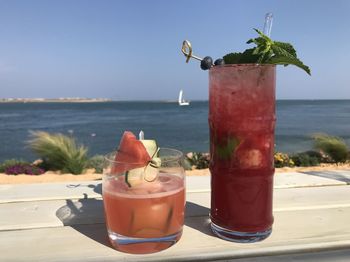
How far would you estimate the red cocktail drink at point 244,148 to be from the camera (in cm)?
108

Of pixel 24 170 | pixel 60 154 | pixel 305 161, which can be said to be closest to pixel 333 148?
pixel 305 161

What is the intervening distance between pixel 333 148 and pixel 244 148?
10053 millimetres

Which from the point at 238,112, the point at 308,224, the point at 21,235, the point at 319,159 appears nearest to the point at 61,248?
the point at 21,235

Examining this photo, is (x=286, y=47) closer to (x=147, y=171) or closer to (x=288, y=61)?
(x=288, y=61)

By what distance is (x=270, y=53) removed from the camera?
1.07 metres

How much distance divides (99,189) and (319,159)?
9.61 metres

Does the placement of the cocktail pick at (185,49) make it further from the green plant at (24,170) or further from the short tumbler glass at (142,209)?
the green plant at (24,170)

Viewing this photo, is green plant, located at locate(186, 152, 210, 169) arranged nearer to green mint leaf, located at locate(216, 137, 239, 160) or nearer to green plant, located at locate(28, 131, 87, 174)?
green plant, located at locate(28, 131, 87, 174)

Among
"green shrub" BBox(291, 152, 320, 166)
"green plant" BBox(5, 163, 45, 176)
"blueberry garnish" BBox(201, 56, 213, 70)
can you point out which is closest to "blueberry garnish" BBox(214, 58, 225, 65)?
"blueberry garnish" BBox(201, 56, 213, 70)

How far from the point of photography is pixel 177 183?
3.51ft

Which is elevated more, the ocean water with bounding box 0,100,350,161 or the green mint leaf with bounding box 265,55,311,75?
the green mint leaf with bounding box 265,55,311,75

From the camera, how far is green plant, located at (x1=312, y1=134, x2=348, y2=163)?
1002 cm

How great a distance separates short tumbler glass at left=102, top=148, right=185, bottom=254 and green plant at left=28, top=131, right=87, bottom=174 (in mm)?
8188

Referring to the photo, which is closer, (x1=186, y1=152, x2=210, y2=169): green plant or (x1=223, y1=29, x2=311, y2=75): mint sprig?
(x1=223, y1=29, x2=311, y2=75): mint sprig
